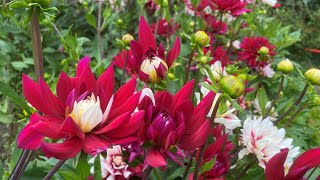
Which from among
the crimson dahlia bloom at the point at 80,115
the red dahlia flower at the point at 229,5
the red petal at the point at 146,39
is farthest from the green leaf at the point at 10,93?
the red dahlia flower at the point at 229,5

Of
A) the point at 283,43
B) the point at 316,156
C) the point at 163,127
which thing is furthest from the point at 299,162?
the point at 283,43

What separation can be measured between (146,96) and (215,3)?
624 millimetres

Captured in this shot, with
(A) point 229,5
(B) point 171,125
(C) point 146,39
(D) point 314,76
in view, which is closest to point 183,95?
(B) point 171,125

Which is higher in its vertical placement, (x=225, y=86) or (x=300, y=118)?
(x=225, y=86)

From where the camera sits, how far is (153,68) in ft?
1.63

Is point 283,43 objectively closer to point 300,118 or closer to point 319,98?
point 300,118

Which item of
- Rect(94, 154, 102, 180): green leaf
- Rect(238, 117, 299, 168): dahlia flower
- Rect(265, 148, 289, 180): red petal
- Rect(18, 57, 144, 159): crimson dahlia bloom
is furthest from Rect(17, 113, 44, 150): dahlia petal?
Rect(238, 117, 299, 168): dahlia flower

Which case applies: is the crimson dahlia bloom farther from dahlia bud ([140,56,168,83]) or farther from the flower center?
dahlia bud ([140,56,168,83])

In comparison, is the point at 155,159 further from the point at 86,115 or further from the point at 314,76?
the point at 314,76

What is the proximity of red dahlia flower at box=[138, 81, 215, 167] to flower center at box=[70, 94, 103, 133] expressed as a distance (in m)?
0.04

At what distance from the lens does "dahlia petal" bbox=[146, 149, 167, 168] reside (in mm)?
339

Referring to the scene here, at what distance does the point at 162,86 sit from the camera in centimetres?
52

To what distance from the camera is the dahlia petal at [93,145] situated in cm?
34

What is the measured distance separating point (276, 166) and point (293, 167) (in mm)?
35
